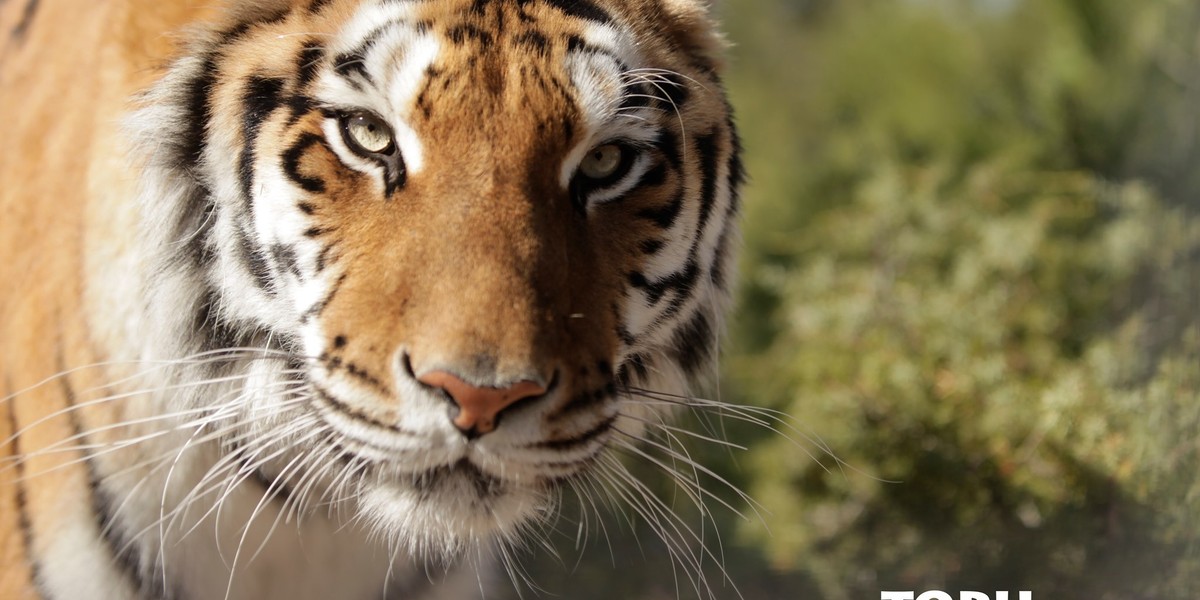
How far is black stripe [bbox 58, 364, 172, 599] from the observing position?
1.19m

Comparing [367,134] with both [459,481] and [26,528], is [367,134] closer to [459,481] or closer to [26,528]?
[459,481]

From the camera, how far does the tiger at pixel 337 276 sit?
104cm

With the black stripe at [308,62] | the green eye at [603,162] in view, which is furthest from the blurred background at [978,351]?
the black stripe at [308,62]

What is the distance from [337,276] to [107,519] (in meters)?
0.38

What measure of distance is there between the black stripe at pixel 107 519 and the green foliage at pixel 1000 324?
1181 mm

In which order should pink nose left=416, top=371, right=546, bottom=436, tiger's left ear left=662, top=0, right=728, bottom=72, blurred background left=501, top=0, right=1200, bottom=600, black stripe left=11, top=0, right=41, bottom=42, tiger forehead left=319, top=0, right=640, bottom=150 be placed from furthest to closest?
1. blurred background left=501, top=0, right=1200, bottom=600
2. black stripe left=11, top=0, right=41, bottom=42
3. tiger's left ear left=662, top=0, right=728, bottom=72
4. tiger forehead left=319, top=0, right=640, bottom=150
5. pink nose left=416, top=371, right=546, bottom=436

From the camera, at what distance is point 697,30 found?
1.34 m

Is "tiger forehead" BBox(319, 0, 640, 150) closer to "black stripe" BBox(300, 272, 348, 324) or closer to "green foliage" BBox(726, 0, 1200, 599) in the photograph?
"black stripe" BBox(300, 272, 348, 324)

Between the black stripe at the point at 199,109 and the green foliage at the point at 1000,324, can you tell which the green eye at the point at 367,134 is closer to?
the black stripe at the point at 199,109

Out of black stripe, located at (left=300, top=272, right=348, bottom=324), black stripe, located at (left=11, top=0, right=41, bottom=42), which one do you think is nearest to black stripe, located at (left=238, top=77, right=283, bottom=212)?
black stripe, located at (left=300, top=272, right=348, bottom=324)

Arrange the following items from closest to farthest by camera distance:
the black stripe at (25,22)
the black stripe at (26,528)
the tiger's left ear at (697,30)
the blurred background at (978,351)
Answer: the black stripe at (26,528), the tiger's left ear at (697,30), the black stripe at (25,22), the blurred background at (978,351)

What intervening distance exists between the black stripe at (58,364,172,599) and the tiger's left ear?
759 mm

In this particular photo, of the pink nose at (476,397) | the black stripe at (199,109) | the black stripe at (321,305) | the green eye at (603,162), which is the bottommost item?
the pink nose at (476,397)

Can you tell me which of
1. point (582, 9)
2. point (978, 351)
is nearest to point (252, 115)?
point (582, 9)
